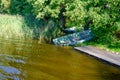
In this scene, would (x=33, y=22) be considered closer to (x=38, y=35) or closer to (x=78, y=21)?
(x=38, y=35)

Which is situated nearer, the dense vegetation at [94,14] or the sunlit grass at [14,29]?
the dense vegetation at [94,14]

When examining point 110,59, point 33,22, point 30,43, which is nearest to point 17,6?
point 33,22

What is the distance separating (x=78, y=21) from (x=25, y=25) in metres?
5.41

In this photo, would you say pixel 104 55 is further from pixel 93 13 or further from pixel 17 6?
pixel 17 6

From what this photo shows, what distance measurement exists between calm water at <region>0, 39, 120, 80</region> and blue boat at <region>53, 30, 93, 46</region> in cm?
381

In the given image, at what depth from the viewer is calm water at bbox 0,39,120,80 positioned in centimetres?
1322

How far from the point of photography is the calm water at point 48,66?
43.4ft

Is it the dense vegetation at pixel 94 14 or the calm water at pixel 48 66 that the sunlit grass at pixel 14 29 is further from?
the calm water at pixel 48 66

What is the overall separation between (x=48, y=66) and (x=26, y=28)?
11470 millimetres

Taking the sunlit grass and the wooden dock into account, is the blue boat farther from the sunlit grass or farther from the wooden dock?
the sunlit grass

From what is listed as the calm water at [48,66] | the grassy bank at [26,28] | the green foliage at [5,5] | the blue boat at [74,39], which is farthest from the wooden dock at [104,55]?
the green foliage at [5,5]

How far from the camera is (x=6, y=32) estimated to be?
26.0 m

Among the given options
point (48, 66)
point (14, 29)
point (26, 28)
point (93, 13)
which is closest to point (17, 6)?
point (26, 28)

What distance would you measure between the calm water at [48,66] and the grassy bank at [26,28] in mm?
4981
